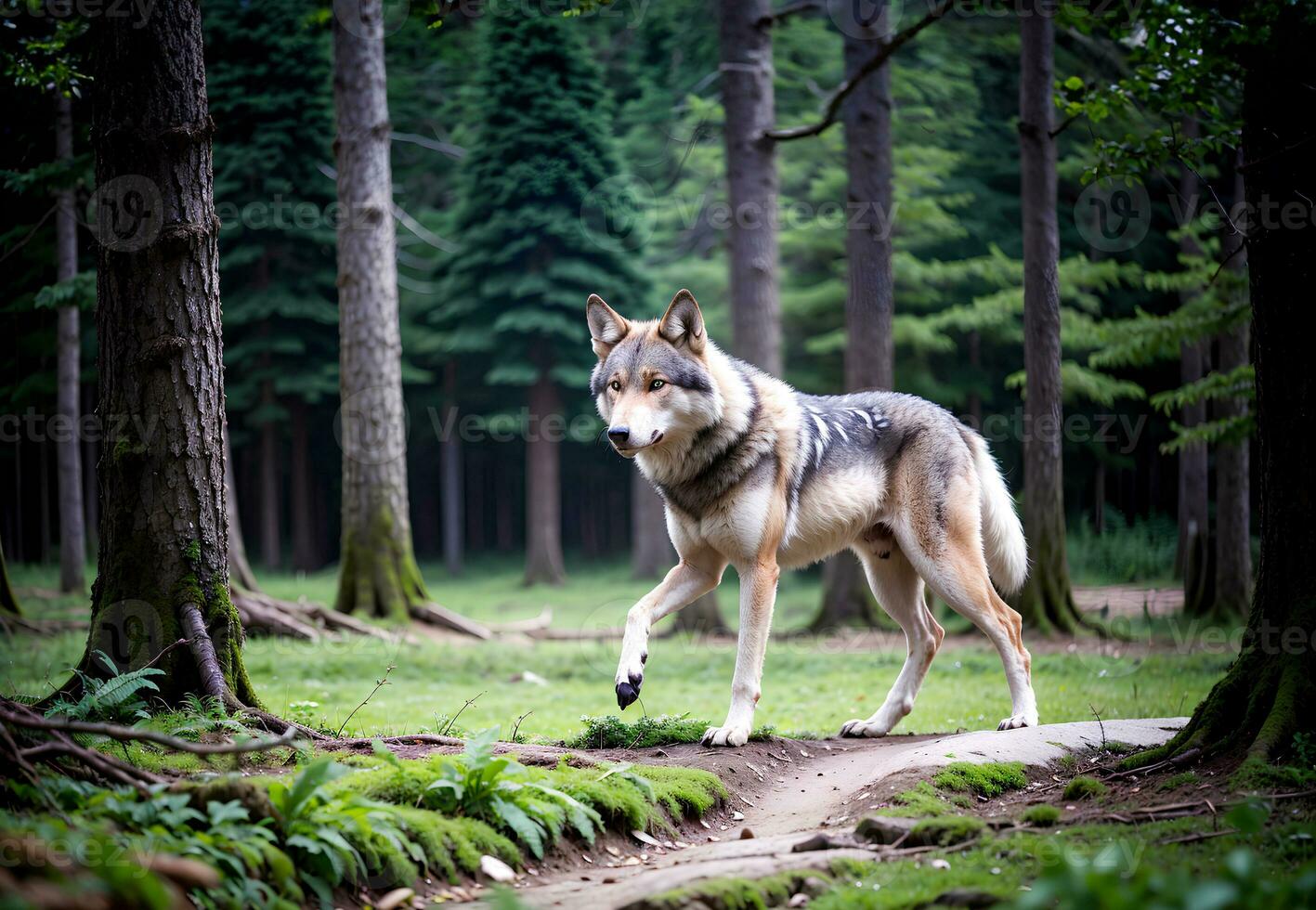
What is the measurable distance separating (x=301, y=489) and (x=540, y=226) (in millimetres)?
9781

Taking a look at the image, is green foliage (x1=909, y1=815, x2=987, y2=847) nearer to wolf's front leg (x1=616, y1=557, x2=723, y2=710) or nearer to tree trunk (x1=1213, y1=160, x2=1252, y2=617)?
wolf's front leg (x1=616, y1=557, x2=723, y2=710)

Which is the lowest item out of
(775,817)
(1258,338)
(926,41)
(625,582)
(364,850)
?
(625,582)

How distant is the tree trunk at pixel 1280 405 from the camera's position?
4320mm

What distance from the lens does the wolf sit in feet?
18.6

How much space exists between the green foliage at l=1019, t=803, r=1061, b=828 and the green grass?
→ 3.24 m

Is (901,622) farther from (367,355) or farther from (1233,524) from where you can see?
(367,355)

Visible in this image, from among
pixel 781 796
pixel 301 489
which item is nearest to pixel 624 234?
pixel 301 489

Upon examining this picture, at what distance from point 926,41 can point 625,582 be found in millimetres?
15415

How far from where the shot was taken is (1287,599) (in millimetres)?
4410

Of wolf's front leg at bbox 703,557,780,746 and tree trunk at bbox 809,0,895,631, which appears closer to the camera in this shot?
wolf's front leg at bbox 703,557,780,746

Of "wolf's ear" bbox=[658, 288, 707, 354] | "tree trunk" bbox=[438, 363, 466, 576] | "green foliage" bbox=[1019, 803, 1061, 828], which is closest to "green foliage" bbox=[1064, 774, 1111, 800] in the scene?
"green foliage" bbox=[1019, 803, 1061, 828]

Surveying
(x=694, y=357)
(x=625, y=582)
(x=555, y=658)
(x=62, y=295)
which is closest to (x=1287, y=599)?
(x=694, y=357)

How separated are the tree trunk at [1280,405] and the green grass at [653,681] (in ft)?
8.85

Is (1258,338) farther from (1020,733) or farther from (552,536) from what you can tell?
(552,536)
